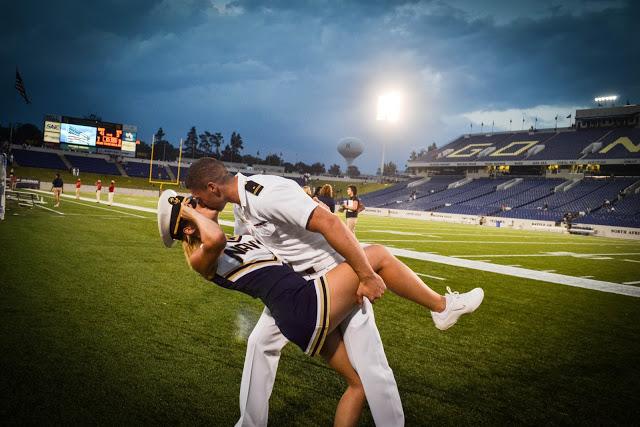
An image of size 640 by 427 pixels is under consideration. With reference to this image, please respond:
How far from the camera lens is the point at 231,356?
150 inches

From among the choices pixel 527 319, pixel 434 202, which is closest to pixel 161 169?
pixel 434 202

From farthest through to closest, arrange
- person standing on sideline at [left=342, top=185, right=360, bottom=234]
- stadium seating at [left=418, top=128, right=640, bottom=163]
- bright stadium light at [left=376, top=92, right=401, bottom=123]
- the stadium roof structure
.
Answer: bright stadium light at [left=376, top=92, right=401, bottom=123] → stadium seating at [left=418, top=128, right=640, bottom=163] → the stadium roof structure → person standing on sideline at [left=342, top=185, right=360, bottom=234]

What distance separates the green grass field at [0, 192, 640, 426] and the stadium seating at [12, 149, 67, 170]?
6052 centimetres

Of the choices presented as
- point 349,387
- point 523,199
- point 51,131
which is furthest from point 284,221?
point 51,131

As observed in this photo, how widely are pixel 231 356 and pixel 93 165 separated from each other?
68526 mm

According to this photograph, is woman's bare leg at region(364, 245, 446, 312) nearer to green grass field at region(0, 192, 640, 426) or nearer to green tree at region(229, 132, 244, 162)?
green grass field at region(0, 192, 640, 426)

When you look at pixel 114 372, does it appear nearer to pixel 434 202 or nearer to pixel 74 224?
pixel 74 224

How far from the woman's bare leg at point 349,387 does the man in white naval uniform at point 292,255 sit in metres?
0.08

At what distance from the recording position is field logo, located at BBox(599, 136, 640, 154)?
147ft

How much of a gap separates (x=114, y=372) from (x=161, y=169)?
72.0 m

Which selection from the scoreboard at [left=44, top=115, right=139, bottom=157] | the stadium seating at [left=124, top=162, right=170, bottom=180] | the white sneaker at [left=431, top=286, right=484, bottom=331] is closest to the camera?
the white sneaker at [left=431, top=286, right=484, bottom=331]

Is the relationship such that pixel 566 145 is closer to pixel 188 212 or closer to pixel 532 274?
pixel 532 274

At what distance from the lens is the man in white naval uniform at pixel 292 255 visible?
6.84 ft

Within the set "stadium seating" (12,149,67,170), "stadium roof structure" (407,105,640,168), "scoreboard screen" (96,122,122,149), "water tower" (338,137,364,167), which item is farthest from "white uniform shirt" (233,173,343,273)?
"water tower" (338,137,364,167)
